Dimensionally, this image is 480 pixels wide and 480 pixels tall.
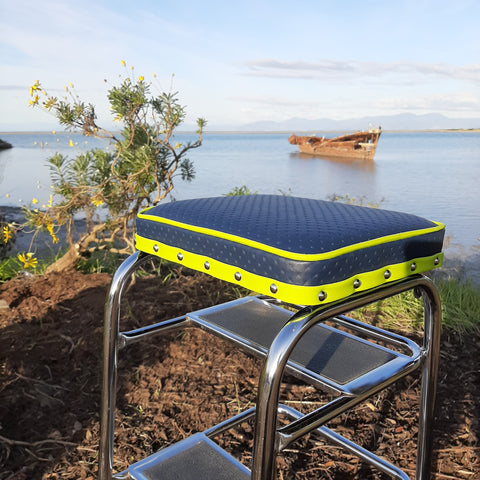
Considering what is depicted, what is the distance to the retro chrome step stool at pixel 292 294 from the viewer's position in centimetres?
Result: 75

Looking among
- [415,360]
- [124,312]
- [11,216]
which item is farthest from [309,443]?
[11,216]

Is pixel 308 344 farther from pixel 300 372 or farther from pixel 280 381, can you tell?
pixel 280 381

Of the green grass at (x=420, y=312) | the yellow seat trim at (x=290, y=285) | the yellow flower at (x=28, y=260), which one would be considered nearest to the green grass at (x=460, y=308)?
the green grass at (x=420, y=312)

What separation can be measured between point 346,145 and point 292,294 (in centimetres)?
1459

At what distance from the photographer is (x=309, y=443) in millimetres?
1481

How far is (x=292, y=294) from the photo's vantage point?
28.8 inches

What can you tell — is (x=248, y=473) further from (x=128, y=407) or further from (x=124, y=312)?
(x=124, y=312)

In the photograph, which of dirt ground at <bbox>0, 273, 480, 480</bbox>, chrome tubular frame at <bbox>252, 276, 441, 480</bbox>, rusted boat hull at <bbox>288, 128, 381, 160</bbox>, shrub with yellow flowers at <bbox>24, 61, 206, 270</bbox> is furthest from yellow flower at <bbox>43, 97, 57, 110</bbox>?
rusted boat hull at <bbox>288, 128, 381, 160</bbox>

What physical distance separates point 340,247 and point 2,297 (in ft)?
6.58

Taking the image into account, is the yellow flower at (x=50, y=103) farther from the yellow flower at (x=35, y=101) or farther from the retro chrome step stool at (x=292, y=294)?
the retro chrome step stool at (x=292, y=294)

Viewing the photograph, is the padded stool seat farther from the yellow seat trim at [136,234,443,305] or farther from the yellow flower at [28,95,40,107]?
the yellow flower at [28,95,40,107]

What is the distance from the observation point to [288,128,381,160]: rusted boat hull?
14320 millimetres

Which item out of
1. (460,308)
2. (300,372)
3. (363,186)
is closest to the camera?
(300,372)

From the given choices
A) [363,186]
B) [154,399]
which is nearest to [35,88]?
[154,399]
